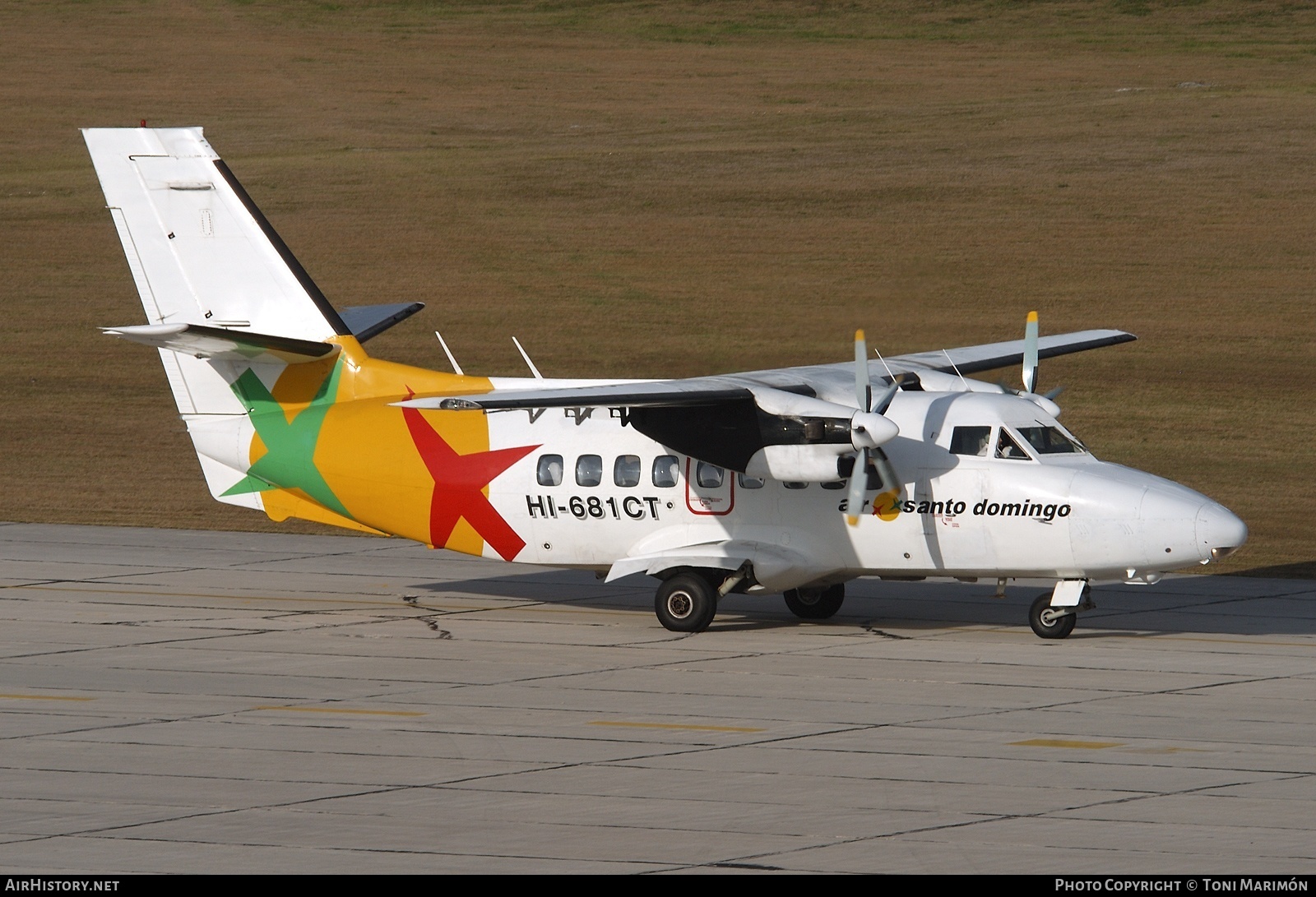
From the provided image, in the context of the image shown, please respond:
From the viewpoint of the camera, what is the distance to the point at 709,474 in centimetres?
2205

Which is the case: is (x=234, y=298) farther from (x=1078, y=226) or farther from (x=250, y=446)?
(x=1078, y=226)

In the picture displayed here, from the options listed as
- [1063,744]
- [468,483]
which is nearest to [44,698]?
[468,483]

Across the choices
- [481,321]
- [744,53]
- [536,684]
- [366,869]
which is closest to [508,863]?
[366,869]

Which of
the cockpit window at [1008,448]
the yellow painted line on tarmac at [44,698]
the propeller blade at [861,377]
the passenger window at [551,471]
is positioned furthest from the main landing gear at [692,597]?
the yellow painted line on tarmac at [44,698]

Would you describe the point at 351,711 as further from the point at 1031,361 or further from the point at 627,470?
the point at 1031,361

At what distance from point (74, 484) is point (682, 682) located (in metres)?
22.3

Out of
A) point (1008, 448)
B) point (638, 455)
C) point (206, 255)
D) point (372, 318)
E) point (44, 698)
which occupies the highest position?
point (206, 255)

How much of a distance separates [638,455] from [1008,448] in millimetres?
4549

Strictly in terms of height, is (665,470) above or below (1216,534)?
above

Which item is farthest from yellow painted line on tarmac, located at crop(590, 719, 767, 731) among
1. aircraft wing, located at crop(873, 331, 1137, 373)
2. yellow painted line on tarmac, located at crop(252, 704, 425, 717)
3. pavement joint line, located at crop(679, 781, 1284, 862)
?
aircraft wing, located at crop(873, 331, 1137, 373)

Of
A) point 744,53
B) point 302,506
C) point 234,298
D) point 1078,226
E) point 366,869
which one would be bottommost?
point 366,869

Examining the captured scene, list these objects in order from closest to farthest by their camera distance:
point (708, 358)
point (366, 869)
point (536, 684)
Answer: point (366, 869) < point (536, 684) < point (708, 358)

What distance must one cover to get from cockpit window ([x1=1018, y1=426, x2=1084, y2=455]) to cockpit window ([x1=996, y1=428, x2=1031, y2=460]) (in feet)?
0.51

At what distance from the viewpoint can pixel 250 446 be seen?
23.8m
